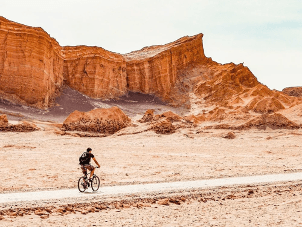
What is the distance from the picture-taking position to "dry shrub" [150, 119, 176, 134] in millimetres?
25500

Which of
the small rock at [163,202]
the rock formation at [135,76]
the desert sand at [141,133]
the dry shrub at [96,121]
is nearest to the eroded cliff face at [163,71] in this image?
the rock formation at [135,76]

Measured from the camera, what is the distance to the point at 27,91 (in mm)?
34594

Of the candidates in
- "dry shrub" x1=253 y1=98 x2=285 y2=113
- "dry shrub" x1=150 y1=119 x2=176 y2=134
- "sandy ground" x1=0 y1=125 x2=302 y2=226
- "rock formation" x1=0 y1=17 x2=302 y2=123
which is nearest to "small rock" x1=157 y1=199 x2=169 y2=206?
"sandy ground" x1=0 y1=125 x2=302 y2=226

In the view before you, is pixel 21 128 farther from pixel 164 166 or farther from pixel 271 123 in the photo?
pixel 271 123

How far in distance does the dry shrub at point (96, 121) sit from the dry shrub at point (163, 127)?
3.47m

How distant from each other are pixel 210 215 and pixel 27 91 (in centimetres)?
3016

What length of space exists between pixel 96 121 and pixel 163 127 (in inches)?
201

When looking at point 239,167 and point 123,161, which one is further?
point 123,161

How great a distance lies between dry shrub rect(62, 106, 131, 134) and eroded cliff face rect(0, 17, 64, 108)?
30.8 feet

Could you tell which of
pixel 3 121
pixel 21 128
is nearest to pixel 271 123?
pixel 21 128

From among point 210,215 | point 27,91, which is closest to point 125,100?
point 27,91

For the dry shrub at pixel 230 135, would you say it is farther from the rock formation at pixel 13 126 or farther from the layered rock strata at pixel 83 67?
the layered rock strata at pixel 83 67

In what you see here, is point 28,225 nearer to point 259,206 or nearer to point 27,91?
point 259,206

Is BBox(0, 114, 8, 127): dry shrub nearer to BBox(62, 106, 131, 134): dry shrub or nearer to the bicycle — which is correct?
BBox(62, 106, 131, 134): dry shrub
